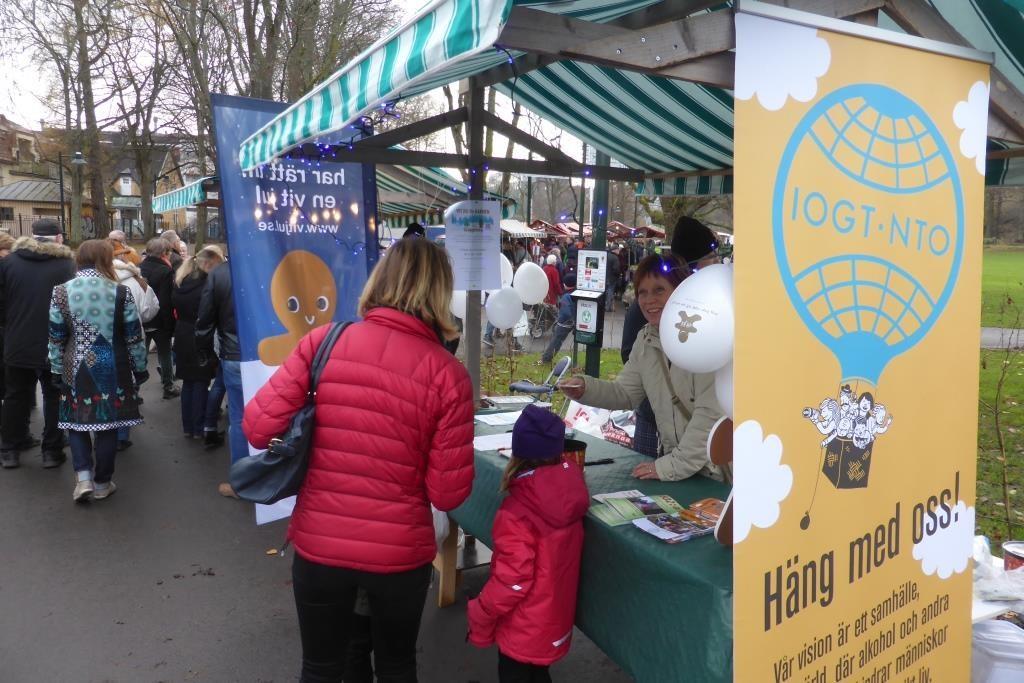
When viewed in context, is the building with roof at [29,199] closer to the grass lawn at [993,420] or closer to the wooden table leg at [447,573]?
the grass lawn at [993,420]

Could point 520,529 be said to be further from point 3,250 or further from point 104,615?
point 3,250

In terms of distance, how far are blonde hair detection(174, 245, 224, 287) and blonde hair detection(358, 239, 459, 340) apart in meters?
→ 4.22

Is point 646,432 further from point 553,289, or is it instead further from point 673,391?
point 553,289

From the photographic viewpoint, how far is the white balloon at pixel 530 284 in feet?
19.6

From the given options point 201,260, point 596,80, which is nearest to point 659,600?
point 596,80

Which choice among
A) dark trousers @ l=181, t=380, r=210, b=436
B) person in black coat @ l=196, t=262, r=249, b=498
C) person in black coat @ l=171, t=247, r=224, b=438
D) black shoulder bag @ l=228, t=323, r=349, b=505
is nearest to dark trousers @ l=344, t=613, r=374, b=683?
black shoulder bag @ l=228, t=323, r=349, b=505

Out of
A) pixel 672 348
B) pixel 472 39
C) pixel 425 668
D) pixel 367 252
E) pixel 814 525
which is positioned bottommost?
pixel 425 668

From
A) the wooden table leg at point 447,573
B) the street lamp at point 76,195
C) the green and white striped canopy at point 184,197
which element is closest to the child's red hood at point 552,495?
the wooden table leg at point 447,573

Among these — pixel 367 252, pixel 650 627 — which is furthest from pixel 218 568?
pixel 650 627

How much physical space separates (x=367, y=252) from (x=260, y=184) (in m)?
0.74

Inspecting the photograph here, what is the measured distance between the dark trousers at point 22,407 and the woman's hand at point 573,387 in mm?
4486

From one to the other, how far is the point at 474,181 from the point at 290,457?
2443 mm

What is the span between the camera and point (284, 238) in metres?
4.04

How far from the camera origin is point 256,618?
3.54 m
